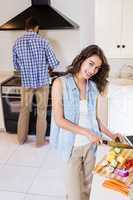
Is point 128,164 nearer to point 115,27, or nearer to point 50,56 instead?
point 50,56

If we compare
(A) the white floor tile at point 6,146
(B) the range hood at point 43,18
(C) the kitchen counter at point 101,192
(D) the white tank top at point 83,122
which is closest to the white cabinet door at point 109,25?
(B) the range hood at point 43,18

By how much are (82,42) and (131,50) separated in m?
0.83

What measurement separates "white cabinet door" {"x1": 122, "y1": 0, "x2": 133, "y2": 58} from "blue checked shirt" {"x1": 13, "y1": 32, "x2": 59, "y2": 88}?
35.8 inches

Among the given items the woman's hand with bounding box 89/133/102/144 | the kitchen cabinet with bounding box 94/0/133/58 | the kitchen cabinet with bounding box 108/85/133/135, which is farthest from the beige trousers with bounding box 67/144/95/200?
the kitchen cabinet with bounding box 94/0/133/58

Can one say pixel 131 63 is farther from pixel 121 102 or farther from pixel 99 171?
pixel 99 171

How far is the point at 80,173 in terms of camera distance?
1742 millimetres

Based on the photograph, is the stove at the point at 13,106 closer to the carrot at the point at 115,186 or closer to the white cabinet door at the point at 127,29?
the white cabinet door at the point at 127,29

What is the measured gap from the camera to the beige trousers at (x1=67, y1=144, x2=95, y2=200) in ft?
5.53

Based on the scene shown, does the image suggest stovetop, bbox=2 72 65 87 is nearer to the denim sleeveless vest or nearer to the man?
the man

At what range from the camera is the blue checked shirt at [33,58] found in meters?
3.29

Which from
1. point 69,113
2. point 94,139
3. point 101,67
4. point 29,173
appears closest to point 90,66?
point 101,67

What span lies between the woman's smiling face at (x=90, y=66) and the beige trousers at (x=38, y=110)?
1.80 meters

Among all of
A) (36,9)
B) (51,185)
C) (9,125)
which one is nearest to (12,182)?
(51,185)

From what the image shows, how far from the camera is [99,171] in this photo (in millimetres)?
1424
